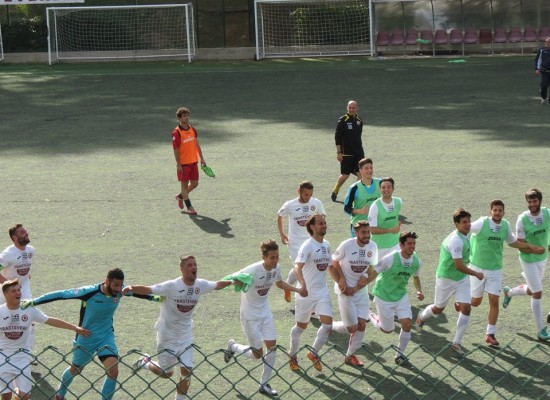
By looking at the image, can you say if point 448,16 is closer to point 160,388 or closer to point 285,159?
point 285,159

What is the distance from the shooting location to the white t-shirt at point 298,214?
12180 millimetres

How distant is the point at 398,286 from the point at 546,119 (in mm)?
14242

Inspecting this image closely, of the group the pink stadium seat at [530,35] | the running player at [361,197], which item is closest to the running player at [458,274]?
the running player at [361,197]

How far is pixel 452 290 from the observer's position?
1039 cm

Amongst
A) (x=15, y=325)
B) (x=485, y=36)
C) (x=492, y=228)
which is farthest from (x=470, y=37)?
(x=15, y=325)

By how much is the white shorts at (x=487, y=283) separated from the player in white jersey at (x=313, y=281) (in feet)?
5.56

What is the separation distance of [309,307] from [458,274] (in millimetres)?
1637

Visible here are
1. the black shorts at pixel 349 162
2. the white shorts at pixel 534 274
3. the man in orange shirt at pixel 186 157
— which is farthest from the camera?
the black shorts at pixel 349 162

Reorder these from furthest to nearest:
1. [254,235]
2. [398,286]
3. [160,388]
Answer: [254,235], [398,286], [160,388]

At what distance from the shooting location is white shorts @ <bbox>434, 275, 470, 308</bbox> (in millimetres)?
10352

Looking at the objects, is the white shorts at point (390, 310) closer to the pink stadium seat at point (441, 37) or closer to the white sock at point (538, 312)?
the white sock at point (538, 312)

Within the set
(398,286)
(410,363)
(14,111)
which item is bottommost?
(410,363)

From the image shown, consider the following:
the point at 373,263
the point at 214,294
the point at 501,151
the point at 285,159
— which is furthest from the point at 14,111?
the point at 373,263

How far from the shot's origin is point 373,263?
10211mm
